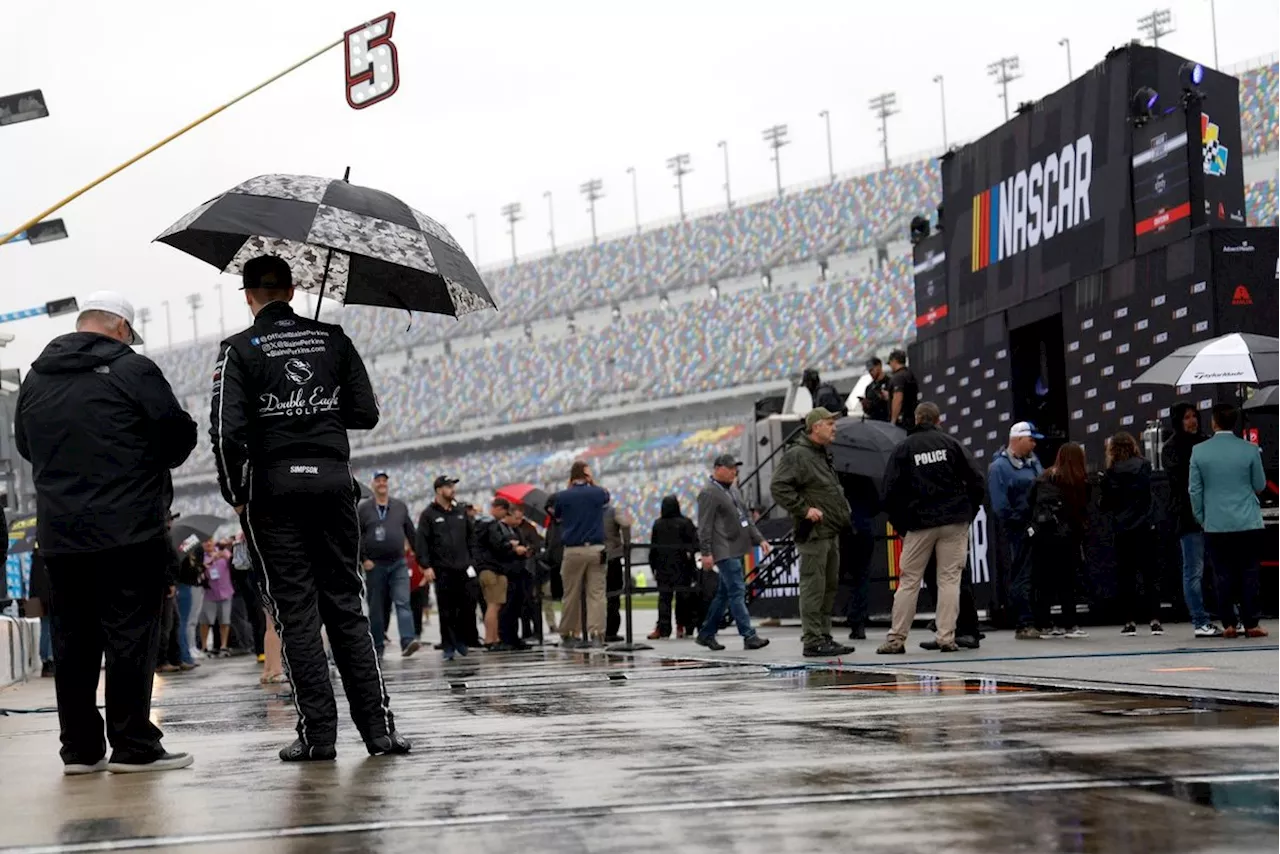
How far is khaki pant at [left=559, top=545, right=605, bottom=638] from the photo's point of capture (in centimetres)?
1645

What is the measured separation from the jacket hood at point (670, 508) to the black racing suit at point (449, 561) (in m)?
2.23

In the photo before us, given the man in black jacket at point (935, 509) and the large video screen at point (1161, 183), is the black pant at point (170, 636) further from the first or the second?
the large video screen at point (1161, 183)

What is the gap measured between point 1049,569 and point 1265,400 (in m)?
2.10

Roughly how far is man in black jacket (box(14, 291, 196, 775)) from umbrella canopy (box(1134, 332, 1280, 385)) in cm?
869

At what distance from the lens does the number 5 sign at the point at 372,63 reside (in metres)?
17.5

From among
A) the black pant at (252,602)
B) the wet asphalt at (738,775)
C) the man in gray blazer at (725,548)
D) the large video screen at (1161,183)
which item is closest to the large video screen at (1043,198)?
the large video screen at (1161,183)

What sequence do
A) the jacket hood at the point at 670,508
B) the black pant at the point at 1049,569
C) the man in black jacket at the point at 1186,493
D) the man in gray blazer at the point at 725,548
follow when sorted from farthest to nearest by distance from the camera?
1. the jacket hood at the point at 670,508
2. the man in gray blazer at the point at 725,548
3. the black pant at the point at 1049,569
4. the man in black jacket at the point at 1186,493

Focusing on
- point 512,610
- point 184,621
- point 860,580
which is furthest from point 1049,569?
point 184,621

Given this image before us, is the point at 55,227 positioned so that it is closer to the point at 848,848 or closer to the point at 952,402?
the point at 952,402

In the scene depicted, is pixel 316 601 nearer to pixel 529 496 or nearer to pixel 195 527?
pixel 195 527

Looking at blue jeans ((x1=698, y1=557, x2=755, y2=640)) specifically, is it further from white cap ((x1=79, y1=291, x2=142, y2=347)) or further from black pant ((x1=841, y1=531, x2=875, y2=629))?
white cap ((x1=79, y1=291, x2=142, y2=347))

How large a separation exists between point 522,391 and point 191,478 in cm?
2503

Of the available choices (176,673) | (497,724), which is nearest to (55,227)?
(176,673)

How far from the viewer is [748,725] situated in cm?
621
